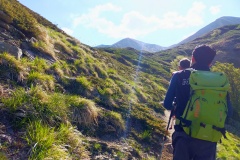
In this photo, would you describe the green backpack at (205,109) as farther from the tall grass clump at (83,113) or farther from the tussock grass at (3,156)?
the tall grass clump at (83,113)

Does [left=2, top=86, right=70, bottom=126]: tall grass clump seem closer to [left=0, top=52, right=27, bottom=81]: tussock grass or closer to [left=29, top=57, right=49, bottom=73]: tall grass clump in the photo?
[left=0, top=52, right=27, bottom=81]: tussock grass

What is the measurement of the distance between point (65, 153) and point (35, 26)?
859 cm

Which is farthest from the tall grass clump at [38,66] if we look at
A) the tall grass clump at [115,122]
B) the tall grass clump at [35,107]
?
the tall grass clump at [115,122]

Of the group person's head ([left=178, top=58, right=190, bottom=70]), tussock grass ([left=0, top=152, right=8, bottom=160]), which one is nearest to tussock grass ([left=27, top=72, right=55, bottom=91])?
tussock grass ([left=0, top=152, right=8, bottom=160])

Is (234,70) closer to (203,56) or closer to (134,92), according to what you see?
(134,92)

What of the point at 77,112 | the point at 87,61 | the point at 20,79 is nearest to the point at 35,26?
the point at 87,61

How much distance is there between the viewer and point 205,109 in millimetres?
4527

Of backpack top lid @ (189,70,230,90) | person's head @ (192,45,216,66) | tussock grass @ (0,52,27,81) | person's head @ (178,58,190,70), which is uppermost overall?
person's head @ (192,45,216,66)

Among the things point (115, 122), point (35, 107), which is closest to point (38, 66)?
point (35, 107)

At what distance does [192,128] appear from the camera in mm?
4555

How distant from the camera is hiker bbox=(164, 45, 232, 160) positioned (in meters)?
4.62

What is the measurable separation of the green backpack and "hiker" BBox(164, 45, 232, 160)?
A: 5.9 inches

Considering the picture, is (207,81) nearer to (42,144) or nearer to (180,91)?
(180,91)

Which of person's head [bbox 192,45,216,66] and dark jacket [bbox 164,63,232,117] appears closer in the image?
dark jacket [bbox 164,63,232,117]
